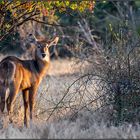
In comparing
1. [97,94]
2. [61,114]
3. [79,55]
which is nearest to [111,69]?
[97,94]

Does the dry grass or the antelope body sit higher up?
the antelope body

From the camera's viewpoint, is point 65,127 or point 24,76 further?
point 24,76

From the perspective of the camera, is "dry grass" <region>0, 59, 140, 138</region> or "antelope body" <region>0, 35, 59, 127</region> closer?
"dry grass" <region>0, 59, 140, 138</region>

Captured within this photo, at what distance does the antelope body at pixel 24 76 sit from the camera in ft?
39.7

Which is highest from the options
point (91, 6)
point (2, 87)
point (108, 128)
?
point (91, 6)

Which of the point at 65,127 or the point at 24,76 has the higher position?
the point at 24,76

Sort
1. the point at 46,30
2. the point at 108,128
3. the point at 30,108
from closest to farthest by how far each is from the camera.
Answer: the point at 108,128
the point at 30,108
the point at 46,30

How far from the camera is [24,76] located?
1277 cm

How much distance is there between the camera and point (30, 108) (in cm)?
1288

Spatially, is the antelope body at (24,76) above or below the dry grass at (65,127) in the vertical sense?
above

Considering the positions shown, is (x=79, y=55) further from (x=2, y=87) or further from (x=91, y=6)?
(x=2, y=87)

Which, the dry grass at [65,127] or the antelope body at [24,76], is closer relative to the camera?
the dry grass at [65,127]

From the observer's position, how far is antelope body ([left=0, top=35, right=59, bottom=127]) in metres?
12.1

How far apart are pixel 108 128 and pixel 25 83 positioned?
9.36 feet
